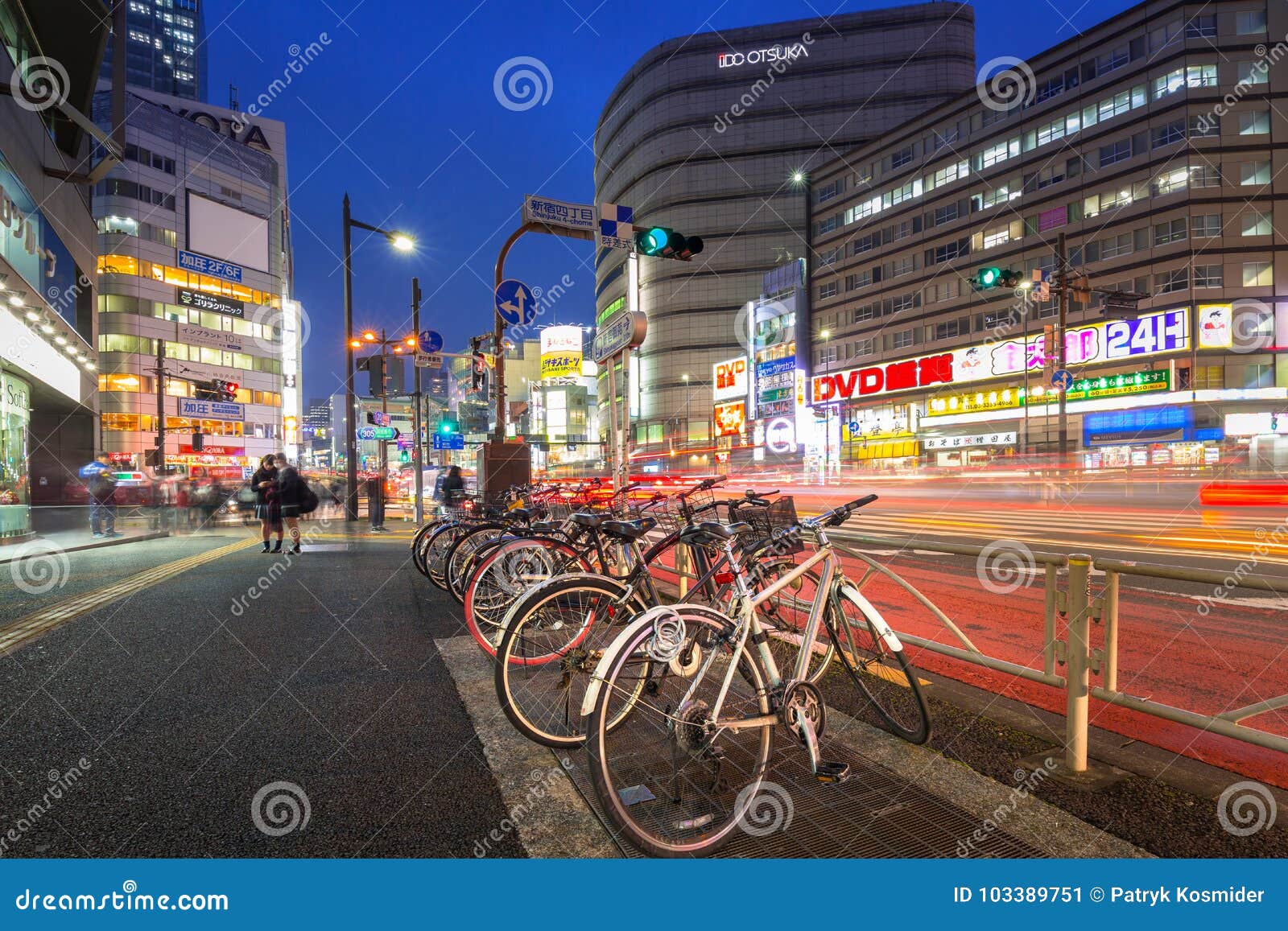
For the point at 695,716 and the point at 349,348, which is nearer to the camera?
the point at 695,716

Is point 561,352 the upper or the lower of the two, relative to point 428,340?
upper

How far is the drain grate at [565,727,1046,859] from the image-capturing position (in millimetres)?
2518

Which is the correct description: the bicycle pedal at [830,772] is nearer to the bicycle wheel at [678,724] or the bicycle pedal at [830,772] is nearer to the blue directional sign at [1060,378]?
the bicycle wheel at [678,724]

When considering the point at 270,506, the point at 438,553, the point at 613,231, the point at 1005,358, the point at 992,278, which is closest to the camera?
the point at 438,553

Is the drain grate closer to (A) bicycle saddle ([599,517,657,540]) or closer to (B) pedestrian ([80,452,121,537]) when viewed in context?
(A) bicycle saddle ([599,517,657,540])

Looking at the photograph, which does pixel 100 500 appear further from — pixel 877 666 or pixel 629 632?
pixel 877 666

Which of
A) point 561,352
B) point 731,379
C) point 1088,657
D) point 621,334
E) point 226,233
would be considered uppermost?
point 226,233

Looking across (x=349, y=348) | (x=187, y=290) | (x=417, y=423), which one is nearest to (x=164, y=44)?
(x=187, y=290)

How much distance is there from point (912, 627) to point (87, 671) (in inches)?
259

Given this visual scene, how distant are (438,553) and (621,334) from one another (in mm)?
3560

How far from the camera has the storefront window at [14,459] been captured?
43.8 ft

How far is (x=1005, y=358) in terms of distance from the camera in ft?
Answer: 149

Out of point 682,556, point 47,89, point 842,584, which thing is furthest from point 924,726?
point 47,89

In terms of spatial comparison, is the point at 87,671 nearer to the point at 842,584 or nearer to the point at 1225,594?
the point at 842,584
